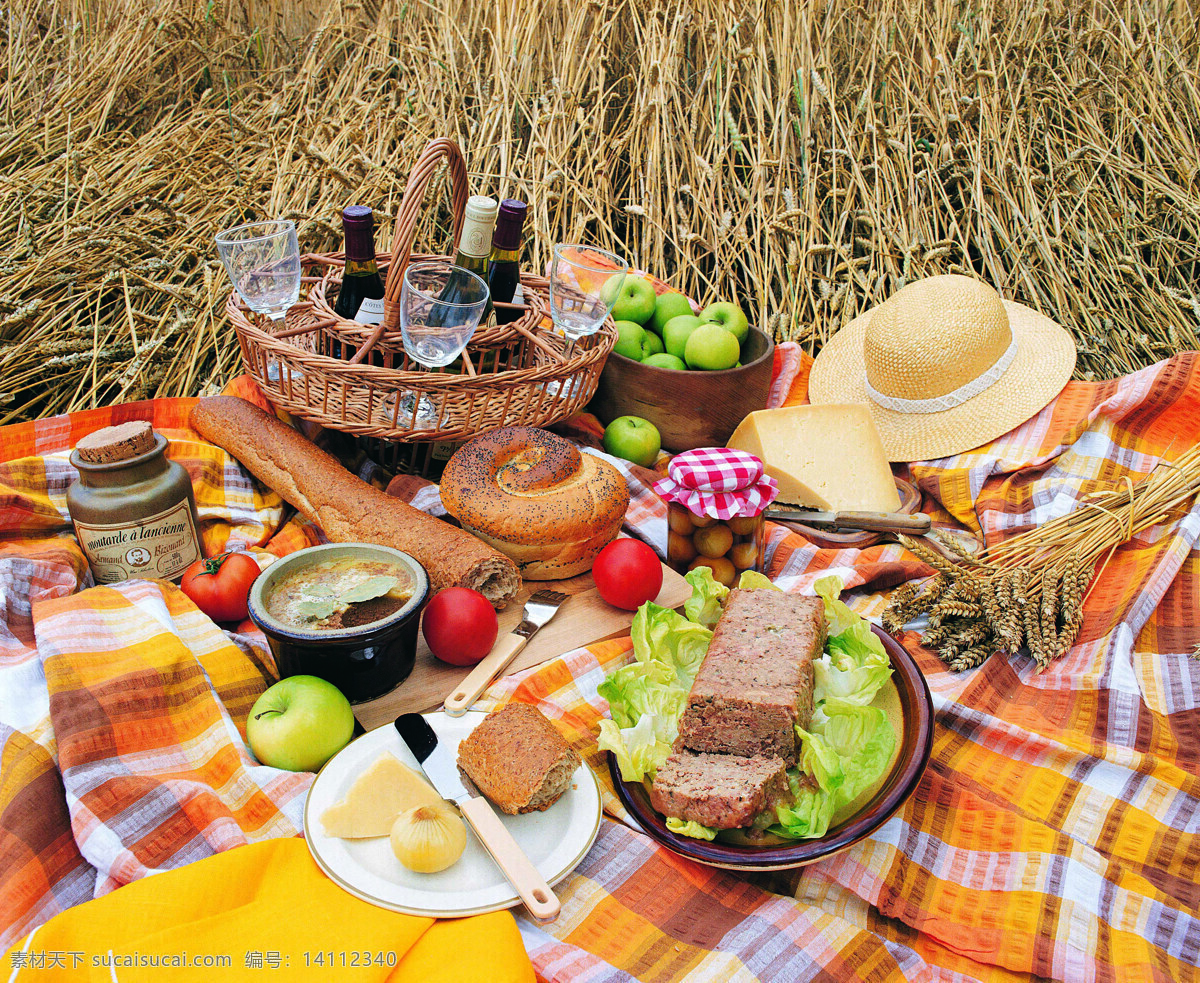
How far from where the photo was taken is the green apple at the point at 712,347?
8.04ft

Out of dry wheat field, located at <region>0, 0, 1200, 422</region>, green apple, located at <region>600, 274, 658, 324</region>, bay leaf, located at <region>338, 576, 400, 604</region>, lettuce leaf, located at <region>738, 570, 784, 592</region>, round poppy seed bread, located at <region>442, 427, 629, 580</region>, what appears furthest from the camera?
dry wheat field, located at <region>0, 0, 1200, 422</region>

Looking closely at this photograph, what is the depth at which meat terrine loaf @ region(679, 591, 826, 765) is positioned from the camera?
131 cm

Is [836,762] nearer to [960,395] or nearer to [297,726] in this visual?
[297,726]

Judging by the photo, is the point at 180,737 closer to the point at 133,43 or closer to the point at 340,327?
the point at 340,327

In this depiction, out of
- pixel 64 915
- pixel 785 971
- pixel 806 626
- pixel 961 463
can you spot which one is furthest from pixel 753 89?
pixel 64 915

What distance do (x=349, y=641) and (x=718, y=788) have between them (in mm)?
689

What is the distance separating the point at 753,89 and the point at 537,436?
2.23 metres

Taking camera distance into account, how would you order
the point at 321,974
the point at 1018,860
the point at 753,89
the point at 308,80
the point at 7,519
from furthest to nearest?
1. the point at 308,80
2. the point at 753,89
3. the point at 7,519
4. the point at 1018,860
5. the point at 321,974

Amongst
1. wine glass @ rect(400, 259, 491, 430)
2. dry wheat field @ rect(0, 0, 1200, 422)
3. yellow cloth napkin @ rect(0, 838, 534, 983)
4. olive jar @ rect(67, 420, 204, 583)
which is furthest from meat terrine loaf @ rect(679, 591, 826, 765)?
dry wheat field @ rect(0, 0, 1200, 422)

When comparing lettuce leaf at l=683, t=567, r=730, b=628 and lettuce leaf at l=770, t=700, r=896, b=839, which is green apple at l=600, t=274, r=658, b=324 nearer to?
lettuce leaf at l=683, t=567, r=730, b=628

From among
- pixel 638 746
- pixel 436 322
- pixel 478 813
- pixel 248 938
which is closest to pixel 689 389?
pixel 436 322

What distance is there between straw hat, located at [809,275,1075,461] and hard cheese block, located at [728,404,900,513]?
0.23m

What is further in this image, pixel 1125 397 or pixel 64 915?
pixel 1125 397

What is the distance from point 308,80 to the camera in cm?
364
